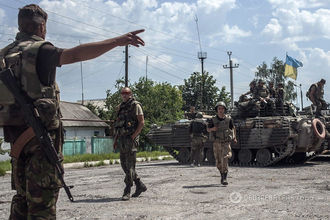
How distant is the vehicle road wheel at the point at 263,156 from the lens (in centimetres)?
1614

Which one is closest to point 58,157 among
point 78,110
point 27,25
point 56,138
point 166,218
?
point 56,138

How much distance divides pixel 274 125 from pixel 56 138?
1304cm

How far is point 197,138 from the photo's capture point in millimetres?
16438

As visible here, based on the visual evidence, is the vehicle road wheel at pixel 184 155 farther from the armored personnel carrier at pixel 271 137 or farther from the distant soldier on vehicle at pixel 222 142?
the distant soldier on vehicle at pixel 222 142

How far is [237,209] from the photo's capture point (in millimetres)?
6379

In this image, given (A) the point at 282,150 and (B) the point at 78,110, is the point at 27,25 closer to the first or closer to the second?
(A) the point at 282,150

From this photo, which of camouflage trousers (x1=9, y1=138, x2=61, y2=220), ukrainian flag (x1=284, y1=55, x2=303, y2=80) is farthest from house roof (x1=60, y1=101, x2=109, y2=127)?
camouflage trousers (x1=9, y1=138, x2=61, y2=220)

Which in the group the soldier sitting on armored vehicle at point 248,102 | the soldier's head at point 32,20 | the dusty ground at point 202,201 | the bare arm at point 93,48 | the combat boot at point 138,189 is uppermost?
the soldier sitting on armored vehicle at point 248,102

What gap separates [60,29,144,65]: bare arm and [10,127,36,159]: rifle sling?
578 millimetres

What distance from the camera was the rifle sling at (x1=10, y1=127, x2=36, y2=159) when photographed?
3.54 meters

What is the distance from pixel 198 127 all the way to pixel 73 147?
12.0 m

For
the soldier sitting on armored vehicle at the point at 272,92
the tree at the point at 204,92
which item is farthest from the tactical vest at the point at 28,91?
the tree at the point at 204,92

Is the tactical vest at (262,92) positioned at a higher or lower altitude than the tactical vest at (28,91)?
higher

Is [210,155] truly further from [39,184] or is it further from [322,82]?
[39,184]
